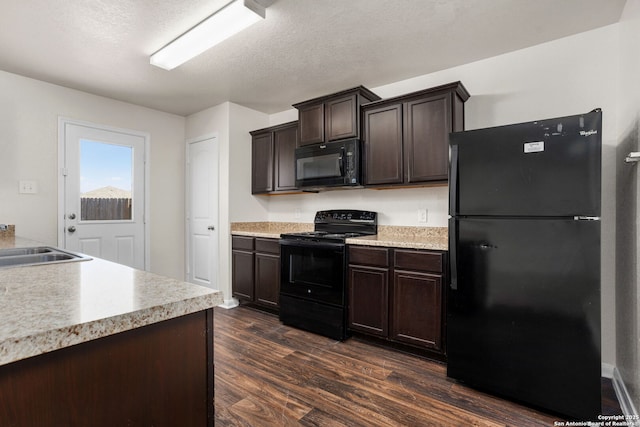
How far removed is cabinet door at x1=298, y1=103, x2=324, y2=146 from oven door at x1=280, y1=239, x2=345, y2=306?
1085 mm

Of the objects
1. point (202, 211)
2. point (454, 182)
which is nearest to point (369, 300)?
point (454, 182)

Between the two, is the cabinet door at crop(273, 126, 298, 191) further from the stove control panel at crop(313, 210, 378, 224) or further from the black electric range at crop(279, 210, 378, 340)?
the black electric range at crop(279, 210, 378, 340)

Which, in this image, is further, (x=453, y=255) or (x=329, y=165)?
(x=329, y=165)

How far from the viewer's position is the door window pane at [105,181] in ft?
11.7

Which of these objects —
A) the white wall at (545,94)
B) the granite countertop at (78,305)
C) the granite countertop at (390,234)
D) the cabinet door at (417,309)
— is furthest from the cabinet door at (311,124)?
the granite countertop at (78,305)

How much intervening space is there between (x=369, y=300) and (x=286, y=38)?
7.22ft

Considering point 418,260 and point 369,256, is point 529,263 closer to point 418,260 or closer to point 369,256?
point 418,260

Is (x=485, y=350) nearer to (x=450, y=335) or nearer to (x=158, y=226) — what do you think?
(x=450, y=335)

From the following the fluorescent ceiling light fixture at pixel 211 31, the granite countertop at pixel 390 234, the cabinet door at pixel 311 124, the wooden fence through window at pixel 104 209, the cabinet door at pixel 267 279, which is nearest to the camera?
the fluorescent ceiling light fixture at pixel 211 31

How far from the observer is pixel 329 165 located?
3162 millimetres

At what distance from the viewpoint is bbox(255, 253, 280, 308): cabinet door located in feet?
11.2

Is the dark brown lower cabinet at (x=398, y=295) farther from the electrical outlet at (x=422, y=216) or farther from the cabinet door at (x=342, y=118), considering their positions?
the cabinet door at (x=342, y=118)

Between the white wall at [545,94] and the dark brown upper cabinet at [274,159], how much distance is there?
112 centimetres

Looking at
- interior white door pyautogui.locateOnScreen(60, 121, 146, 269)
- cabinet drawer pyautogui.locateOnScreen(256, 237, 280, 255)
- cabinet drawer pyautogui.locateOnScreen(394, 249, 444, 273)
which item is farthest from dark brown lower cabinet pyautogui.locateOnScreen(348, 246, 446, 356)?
interior white door pyautogui.locateOnScreen(60, 121, 146, 269)
